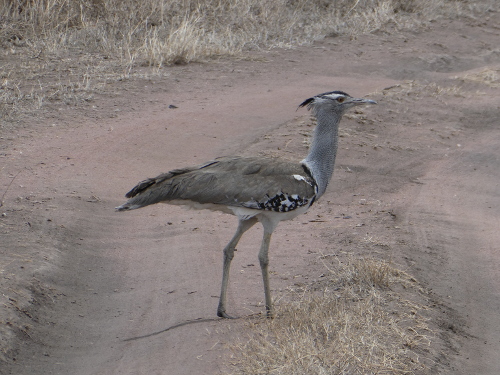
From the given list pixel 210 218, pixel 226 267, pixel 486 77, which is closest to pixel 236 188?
pixel 226 267

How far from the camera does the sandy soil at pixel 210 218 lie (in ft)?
17.4

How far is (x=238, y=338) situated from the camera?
197 inches

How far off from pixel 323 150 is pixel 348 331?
4.78 ft

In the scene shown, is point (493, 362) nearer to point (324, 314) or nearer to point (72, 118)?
point (324, 314)

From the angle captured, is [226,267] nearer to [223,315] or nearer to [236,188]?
[223,315]

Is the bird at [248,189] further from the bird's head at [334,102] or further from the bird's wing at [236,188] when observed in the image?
the bird's head at [334,102]

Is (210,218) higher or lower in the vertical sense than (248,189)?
lower

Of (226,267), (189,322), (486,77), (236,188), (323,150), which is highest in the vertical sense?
(323,150)

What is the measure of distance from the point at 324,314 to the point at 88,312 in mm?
1780

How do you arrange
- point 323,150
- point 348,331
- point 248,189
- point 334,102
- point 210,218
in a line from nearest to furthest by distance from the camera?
point 348,331, point 248,189, point 323,150, point 334,102, point 210,218

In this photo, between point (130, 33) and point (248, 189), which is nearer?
point (248, 189)

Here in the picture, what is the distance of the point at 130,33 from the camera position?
41.9 ft

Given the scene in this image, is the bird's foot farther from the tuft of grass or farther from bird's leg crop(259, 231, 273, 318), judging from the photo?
the tuft of grass

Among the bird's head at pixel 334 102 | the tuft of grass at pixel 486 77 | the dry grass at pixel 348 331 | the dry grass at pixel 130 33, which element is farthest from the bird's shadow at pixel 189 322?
the tuft of grass at pixel 486 77
